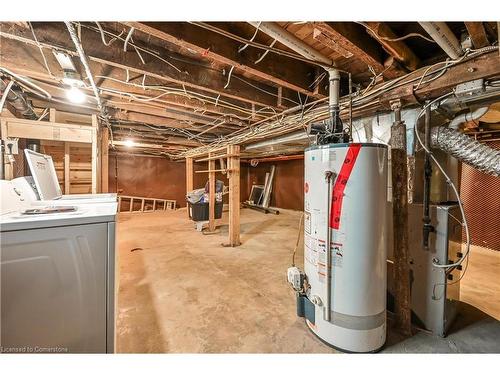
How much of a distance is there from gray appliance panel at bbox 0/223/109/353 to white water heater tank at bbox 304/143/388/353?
51.2 inches

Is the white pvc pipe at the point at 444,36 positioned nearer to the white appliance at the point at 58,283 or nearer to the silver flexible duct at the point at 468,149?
the silver flexible duct at the point at 468,149

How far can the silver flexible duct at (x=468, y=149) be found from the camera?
1474 millimetres

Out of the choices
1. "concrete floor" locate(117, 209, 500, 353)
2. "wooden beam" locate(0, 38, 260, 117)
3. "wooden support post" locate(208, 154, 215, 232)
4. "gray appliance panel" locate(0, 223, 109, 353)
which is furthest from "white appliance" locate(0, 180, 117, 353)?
"wooden support post" locate(208, 154, 215, 232)

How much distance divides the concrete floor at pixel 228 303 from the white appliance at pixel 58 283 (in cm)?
71

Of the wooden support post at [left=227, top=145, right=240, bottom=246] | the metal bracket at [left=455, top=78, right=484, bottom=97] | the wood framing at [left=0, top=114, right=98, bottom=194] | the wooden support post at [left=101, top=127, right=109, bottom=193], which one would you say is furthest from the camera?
the wooden support post at [left=227, top=145, right=240, bottom=246]

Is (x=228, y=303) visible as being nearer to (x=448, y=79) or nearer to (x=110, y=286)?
(x=110, y=286)

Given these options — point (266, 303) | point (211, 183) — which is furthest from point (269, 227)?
Result: point (266, 303)

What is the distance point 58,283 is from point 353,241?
1.57 metres

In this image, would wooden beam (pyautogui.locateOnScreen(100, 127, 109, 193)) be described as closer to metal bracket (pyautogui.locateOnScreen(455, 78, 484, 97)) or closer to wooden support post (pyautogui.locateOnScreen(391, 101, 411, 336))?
wooden support post (pyautogui.locateOnScreen(391, 101, 411, 336))

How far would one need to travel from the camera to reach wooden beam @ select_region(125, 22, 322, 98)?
1.28 m

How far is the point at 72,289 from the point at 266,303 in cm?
164

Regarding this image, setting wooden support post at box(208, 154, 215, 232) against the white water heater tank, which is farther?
wooden support post at box(208, 154, 215, 232)

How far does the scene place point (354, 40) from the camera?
1343 millimetres

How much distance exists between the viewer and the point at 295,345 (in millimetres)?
1592
